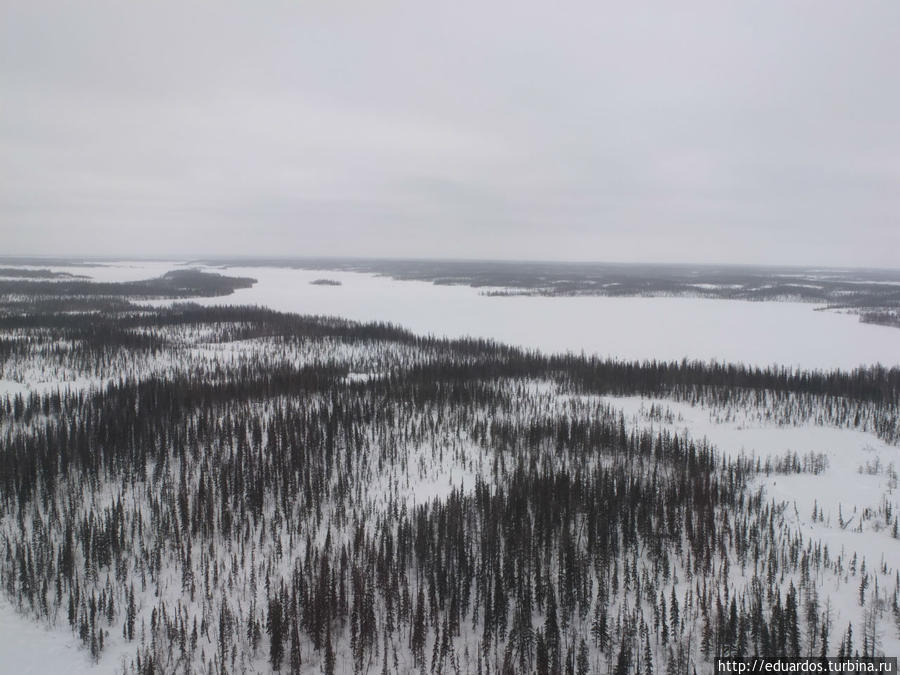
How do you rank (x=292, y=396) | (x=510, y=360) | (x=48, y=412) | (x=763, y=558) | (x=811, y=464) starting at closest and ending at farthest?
(x=763, y=558) < (x=811, y=464) < (x=48, y=412) < (x=292, y=396) < (x=510, y=360)

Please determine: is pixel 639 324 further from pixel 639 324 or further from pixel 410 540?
pixel 410 540

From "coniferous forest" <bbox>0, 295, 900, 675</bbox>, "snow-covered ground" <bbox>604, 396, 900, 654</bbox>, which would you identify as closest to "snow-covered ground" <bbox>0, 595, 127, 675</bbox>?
"coniferous forest" <bbox>0, 295, 900, 675</bbox>

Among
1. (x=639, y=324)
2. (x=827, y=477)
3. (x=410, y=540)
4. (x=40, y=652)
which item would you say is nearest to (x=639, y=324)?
(x=639, y=324)

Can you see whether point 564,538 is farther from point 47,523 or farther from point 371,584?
point 47,523

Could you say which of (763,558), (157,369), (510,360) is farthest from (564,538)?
(157,369)

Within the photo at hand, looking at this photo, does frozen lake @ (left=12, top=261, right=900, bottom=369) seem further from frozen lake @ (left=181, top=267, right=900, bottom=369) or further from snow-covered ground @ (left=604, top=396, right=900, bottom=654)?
snow-covered ground @ (left=604, top=396, right=900, bottom=654)

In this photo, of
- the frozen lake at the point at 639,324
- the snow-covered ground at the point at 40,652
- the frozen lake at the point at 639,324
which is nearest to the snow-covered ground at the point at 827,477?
the snow-covered ground at the point at 40,652

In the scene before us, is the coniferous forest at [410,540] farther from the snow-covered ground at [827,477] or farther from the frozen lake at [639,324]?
the frozen lake at [639,324]
